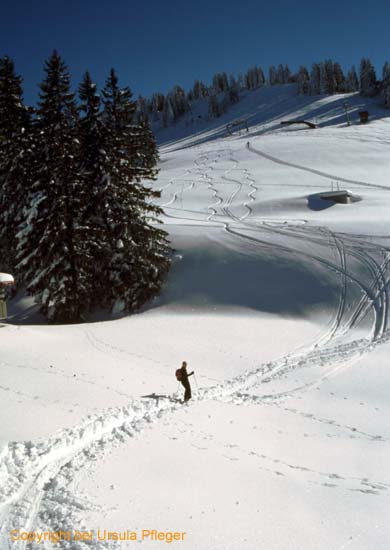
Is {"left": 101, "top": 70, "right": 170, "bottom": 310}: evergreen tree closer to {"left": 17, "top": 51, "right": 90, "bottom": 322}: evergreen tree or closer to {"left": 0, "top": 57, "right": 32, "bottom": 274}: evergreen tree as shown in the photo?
{"left": 17, "top": 51, "right": 90, "bottom": 322}: evergreen tree

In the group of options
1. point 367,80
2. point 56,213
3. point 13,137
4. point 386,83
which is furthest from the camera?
point 367,80

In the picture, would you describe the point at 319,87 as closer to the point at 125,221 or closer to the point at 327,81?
the point at 327,81

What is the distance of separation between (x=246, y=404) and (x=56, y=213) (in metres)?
14.9

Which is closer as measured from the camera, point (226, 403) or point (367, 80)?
point (226, 403)

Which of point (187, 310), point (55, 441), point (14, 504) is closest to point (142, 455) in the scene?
point (55, 441)

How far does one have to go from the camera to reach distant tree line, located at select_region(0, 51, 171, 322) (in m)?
23.1

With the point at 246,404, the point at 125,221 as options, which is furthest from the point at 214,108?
the point at 246,404

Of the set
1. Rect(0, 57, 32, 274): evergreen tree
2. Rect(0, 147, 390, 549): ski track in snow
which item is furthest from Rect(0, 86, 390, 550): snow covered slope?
Rect(0, 57, 32, 274): evergreen tree

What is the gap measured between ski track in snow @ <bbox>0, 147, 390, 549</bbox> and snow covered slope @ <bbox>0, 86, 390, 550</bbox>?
1.7 inches

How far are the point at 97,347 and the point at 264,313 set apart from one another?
9.72m

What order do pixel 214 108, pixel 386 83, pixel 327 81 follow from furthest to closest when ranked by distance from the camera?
pixel 214 108
pixel 327 81
pixel 386 83

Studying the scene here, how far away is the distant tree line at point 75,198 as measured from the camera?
23.1 m

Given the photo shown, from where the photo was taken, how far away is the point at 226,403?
44.9ft

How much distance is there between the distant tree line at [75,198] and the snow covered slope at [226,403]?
287 cm
